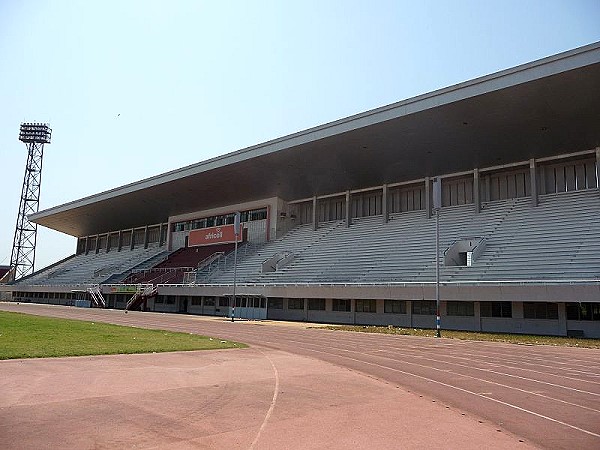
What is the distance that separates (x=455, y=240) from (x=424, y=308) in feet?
23.8

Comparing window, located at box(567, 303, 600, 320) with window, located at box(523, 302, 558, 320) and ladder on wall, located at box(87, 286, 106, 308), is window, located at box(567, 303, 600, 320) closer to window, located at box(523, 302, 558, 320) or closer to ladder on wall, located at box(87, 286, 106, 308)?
window, located at box(523, 302, 558, 320)

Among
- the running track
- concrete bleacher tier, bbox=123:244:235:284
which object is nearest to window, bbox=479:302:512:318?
the running track

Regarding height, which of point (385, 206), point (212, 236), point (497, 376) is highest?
point (385, 206)

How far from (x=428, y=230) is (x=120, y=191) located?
41.0 meters

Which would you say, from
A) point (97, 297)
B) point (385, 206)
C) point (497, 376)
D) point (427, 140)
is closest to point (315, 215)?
point (385, 206)

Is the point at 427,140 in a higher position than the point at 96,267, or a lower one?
higher

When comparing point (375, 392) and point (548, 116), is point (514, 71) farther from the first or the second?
point (375, 392)

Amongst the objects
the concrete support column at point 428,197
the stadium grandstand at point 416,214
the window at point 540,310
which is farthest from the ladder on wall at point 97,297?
the window at point 540,310

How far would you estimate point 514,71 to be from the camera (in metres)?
30.7

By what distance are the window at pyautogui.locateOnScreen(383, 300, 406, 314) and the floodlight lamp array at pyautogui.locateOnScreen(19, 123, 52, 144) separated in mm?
85048

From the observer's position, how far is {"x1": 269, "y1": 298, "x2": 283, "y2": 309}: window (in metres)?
46.1

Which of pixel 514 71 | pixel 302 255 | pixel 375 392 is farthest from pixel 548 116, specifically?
pixel 375 392

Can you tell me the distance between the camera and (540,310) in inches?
1201

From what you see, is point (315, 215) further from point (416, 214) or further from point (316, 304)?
point (316, 304)
